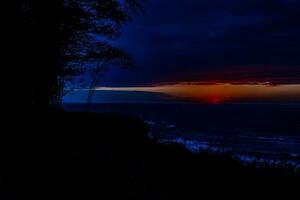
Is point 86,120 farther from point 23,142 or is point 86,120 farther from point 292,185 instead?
point 292,185

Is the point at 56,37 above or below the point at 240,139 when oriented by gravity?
above

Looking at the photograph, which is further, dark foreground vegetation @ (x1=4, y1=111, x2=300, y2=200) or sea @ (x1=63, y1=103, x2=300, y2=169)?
sea @ (x1=63, y1=103, x2=300, y2=169)

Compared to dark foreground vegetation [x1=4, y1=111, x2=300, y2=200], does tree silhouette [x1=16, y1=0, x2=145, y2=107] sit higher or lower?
higher

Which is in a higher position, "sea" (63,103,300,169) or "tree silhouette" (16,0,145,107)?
"tree silhouette" (16,0,145,107)

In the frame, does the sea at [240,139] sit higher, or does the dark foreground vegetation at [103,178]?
the dark foreground vegetation at [103,178]

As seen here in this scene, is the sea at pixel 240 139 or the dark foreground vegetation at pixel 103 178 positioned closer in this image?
the dark foreground vegetation at pixel 103 178

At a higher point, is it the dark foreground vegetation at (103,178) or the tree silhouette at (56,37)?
the tree silhouette at (56,37)

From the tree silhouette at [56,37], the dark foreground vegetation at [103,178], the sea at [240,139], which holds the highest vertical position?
the tree silhouette at [56,37]

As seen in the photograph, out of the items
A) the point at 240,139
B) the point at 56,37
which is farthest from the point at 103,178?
the point at 240,139

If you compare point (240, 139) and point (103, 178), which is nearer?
point (103, 178)

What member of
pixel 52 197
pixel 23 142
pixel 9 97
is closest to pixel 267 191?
pixel 52 197

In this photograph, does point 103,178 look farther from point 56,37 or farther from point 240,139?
point 240,139

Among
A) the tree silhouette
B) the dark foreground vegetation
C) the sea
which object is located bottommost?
the sea

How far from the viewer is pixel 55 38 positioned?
1036cm
